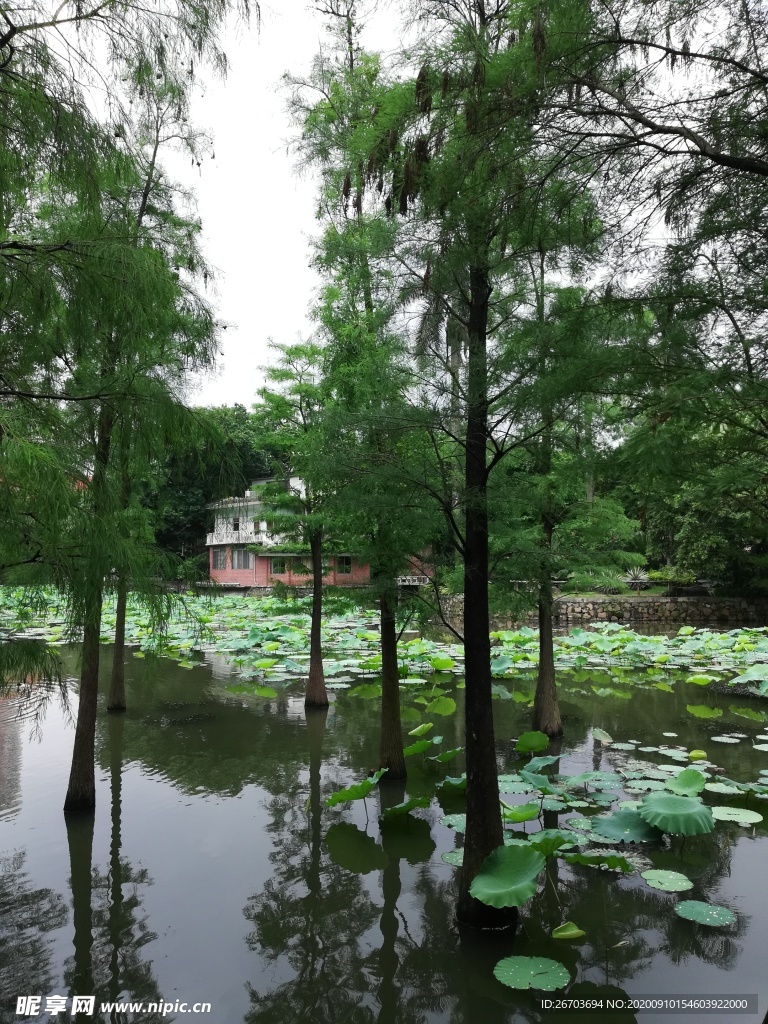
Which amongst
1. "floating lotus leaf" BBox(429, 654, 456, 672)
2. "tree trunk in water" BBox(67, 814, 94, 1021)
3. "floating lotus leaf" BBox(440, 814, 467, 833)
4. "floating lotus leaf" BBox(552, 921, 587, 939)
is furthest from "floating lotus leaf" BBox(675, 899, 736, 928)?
"floating lotus leaf" BBox(429, 654, 456, 672)

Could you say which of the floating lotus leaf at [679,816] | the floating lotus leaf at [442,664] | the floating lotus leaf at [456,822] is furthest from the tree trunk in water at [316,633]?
the floating lotus leaf at [679,816]

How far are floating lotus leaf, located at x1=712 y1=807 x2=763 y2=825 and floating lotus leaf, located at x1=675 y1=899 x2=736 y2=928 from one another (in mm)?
1602

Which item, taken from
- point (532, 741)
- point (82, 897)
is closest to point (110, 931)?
point (82, 897)

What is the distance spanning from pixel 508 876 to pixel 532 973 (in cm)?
63

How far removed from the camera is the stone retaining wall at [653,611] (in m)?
22.3

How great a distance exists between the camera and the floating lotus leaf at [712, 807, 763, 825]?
254 inches

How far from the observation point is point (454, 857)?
5.99m

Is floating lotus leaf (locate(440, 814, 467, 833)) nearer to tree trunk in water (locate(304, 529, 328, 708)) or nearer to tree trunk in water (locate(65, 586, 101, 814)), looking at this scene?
tree trunk in water (locate(65, 586, 101, 814))

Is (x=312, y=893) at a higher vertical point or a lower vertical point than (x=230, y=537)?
lower

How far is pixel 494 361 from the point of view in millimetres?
4973

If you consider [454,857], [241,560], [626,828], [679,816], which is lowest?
[454,857]

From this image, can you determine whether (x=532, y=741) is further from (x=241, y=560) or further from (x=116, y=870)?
(x=241, y=560)

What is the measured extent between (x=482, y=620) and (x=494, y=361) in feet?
6.53

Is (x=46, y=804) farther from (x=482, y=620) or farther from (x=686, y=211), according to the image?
(x=686, y=211)
